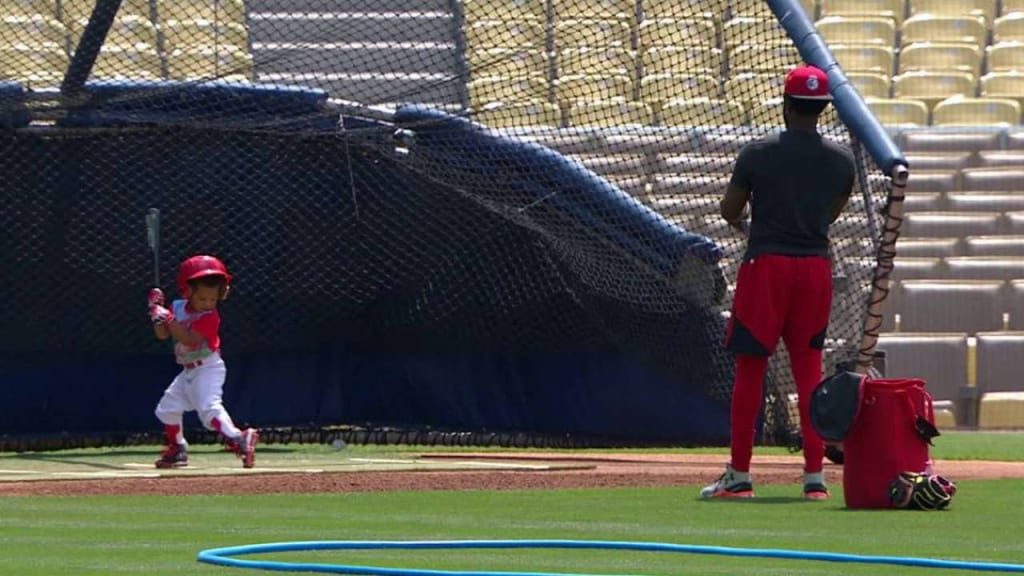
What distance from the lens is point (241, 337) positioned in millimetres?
13617

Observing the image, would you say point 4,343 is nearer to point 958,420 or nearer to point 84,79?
point 84,79

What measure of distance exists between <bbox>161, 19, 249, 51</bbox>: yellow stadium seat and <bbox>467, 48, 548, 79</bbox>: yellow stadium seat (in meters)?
1.55

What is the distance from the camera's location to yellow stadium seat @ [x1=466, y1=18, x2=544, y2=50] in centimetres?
1322

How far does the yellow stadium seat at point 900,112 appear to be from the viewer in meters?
21.6

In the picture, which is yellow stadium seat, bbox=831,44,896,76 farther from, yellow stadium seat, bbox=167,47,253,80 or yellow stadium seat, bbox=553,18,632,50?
yellow stadium seat, bbox=167,47,253,80

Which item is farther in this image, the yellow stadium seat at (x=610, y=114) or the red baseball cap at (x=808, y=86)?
the yellow stadium seat at (x=610, y=114)

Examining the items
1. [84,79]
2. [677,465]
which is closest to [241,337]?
[84,79]

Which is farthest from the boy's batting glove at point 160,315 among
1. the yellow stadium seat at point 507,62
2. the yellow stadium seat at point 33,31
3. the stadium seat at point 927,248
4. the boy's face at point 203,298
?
the stadium seat at point 927,248

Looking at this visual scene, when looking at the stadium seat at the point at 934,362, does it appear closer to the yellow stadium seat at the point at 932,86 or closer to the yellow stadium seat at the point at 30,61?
the yellow stadium seat at the point at 932,86

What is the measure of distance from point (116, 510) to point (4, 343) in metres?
5.24

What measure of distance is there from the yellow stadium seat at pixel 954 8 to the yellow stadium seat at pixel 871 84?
1658 mm

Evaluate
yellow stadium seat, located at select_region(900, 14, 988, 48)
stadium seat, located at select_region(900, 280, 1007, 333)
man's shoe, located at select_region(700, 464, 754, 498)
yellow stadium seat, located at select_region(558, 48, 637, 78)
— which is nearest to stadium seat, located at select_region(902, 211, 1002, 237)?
stadium seat, located at select_region(900, 280, 1007, 333)

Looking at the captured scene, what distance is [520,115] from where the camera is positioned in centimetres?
1331

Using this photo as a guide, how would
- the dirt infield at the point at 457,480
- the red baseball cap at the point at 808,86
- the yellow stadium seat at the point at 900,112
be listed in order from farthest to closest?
the yellow stadium seat at the point at 900,112 < the dirt infield at the point at 457,480 < the red baseball cap at the point at 808,86
